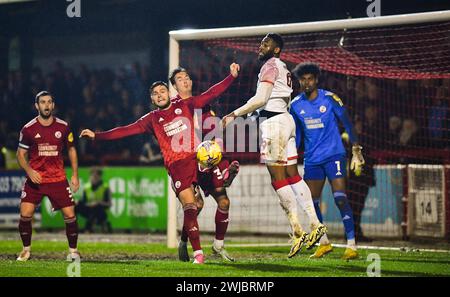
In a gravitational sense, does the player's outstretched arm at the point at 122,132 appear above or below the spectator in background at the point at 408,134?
below

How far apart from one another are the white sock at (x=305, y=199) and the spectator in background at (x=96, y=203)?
330 inches

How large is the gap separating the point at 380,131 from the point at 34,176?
23.3 ft

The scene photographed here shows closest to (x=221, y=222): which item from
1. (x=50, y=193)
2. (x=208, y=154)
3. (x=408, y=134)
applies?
(x=208, y=154)

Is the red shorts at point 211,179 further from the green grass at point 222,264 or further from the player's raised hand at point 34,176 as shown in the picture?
the player's raised hand at point 34,176

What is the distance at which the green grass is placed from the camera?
31.6 feet

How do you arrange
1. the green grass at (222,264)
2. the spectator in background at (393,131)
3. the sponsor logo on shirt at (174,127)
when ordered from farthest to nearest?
the spectator in background at (393,131) < the sponsor logo on shirt at (174,127) < the green grass at (222,264)

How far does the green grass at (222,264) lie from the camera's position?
379 inches

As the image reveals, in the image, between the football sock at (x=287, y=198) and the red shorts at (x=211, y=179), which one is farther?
the red shorts at (x=211, y=179)

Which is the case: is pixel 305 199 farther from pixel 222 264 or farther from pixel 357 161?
pixel 222 264

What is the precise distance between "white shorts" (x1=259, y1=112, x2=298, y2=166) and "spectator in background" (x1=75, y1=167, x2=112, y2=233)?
8.32m

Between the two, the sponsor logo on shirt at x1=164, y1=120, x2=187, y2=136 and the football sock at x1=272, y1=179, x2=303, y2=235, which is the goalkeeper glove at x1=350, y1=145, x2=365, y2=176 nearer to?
the football sock at x1=272, y1=179, x2=303, y2=235

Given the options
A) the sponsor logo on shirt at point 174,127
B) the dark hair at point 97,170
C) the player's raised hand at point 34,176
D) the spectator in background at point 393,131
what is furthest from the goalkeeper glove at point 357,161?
the dark hair at point 97,170

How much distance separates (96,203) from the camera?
60.6 ft
